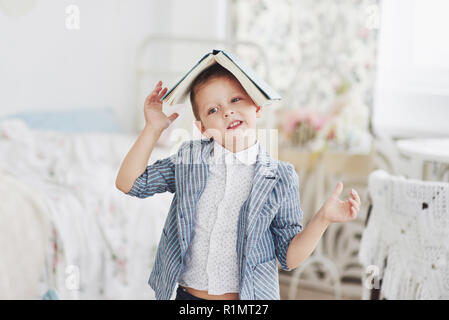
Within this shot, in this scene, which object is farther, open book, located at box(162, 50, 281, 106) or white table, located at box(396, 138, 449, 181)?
white table, located at box(396, 138, 449, 181)

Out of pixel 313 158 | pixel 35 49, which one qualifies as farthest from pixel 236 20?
pixel 35 49

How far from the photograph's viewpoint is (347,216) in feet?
1.88

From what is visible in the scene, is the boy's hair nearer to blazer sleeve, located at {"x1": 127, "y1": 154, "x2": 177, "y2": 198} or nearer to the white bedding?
blazer sleeve, located at {"x1": 127, "y1": 154, "x2": 177, "y2": 198}

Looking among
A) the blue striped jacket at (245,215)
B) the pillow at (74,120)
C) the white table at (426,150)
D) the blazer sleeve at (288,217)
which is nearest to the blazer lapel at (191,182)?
the blue striped jacket at (245,215)

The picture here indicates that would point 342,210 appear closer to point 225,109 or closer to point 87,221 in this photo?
point 225,109

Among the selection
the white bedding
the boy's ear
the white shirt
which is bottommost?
the white bedding

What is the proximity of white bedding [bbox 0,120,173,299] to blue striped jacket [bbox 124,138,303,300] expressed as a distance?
37.4 inches

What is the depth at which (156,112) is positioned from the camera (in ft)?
1.99

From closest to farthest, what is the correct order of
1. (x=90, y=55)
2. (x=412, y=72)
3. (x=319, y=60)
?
(x=412, y=72) → (x=90, y=55) → (x=319, y=60)

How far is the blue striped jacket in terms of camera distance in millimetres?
583

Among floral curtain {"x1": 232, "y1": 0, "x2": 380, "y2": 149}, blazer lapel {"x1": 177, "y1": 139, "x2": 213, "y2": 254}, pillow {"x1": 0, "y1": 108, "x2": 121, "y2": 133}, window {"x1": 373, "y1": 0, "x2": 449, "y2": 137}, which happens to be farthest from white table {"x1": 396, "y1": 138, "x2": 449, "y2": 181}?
pillow {"x1": 0, "y1": 108, "x2": 121, "y2": 133}

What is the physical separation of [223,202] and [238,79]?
16 cm

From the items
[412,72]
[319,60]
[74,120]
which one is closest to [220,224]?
[412,72]

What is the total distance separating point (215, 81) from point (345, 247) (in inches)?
78.2
